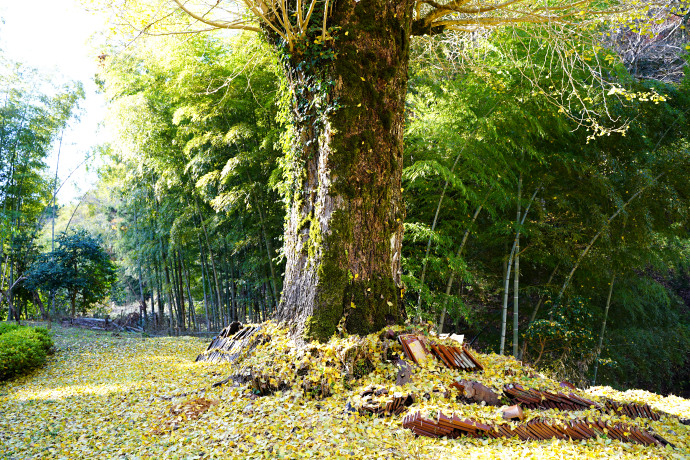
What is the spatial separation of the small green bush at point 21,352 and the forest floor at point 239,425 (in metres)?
1.03

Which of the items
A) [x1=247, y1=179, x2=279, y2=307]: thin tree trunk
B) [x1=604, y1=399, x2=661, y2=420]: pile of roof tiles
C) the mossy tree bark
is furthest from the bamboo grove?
[x1=604, y1=399, x2=661, y2=420]: pile of roof tiles

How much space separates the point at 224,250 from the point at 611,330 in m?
6.98

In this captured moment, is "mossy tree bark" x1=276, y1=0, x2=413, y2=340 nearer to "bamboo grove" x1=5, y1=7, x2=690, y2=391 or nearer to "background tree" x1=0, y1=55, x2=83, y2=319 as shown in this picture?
"bamboo grove" x1=5, y1=7, x2=690, y2=391

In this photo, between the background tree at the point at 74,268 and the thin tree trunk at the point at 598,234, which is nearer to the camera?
the thin tree trunk at the point at 598,234

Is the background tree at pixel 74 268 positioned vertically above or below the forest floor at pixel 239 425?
above

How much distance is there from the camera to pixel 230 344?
427cm

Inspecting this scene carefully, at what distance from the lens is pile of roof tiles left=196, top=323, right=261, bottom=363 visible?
399 cm

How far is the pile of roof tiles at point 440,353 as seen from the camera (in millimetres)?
3131

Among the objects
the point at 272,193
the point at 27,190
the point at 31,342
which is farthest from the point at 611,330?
the point at 27,190

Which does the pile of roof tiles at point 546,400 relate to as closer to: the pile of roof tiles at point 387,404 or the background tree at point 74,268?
the pile of roof tiles at point 387,404

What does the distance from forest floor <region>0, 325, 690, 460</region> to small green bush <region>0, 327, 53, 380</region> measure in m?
1.03

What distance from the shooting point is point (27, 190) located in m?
9.76

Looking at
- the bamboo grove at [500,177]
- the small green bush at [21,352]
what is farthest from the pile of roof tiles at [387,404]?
the small green bush at [21,352]

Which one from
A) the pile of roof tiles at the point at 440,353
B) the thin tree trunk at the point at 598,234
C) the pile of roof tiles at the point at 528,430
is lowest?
the pile of roof tiles at the point at 528,430
